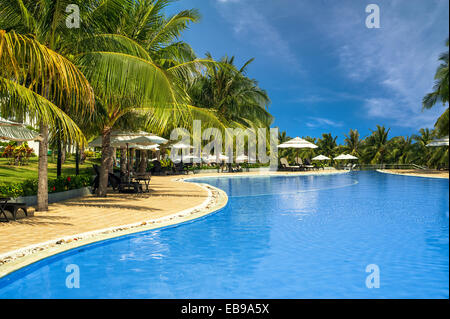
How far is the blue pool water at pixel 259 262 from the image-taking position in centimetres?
429

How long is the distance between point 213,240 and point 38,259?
3174 mm

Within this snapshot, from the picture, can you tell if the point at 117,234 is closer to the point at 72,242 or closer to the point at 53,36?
the point at 72,242

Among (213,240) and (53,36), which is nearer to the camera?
(213,240)

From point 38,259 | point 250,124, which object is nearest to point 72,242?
point 38,259

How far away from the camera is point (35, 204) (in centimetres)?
918

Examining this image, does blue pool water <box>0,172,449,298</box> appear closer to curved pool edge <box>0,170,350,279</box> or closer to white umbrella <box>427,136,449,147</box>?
curved pool edge <box>0,170,350,279</box>

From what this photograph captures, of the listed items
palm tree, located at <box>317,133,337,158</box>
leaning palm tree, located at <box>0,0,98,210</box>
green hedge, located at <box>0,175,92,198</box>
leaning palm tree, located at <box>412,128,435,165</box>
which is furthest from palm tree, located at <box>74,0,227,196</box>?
palm tree, located at <box>317,133,337,158</box>

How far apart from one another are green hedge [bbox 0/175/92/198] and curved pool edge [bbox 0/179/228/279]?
370 centimetres

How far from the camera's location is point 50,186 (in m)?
10.2

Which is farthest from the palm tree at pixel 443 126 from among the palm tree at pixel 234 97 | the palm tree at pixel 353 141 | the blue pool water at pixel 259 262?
the palm tree at pixel 353 141

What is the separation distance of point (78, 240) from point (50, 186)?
5.53m

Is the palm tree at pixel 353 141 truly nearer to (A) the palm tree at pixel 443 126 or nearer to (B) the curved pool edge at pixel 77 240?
(B) the curved pool edge at pixel 77 240

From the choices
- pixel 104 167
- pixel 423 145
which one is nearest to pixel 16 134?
pixel 104 167
